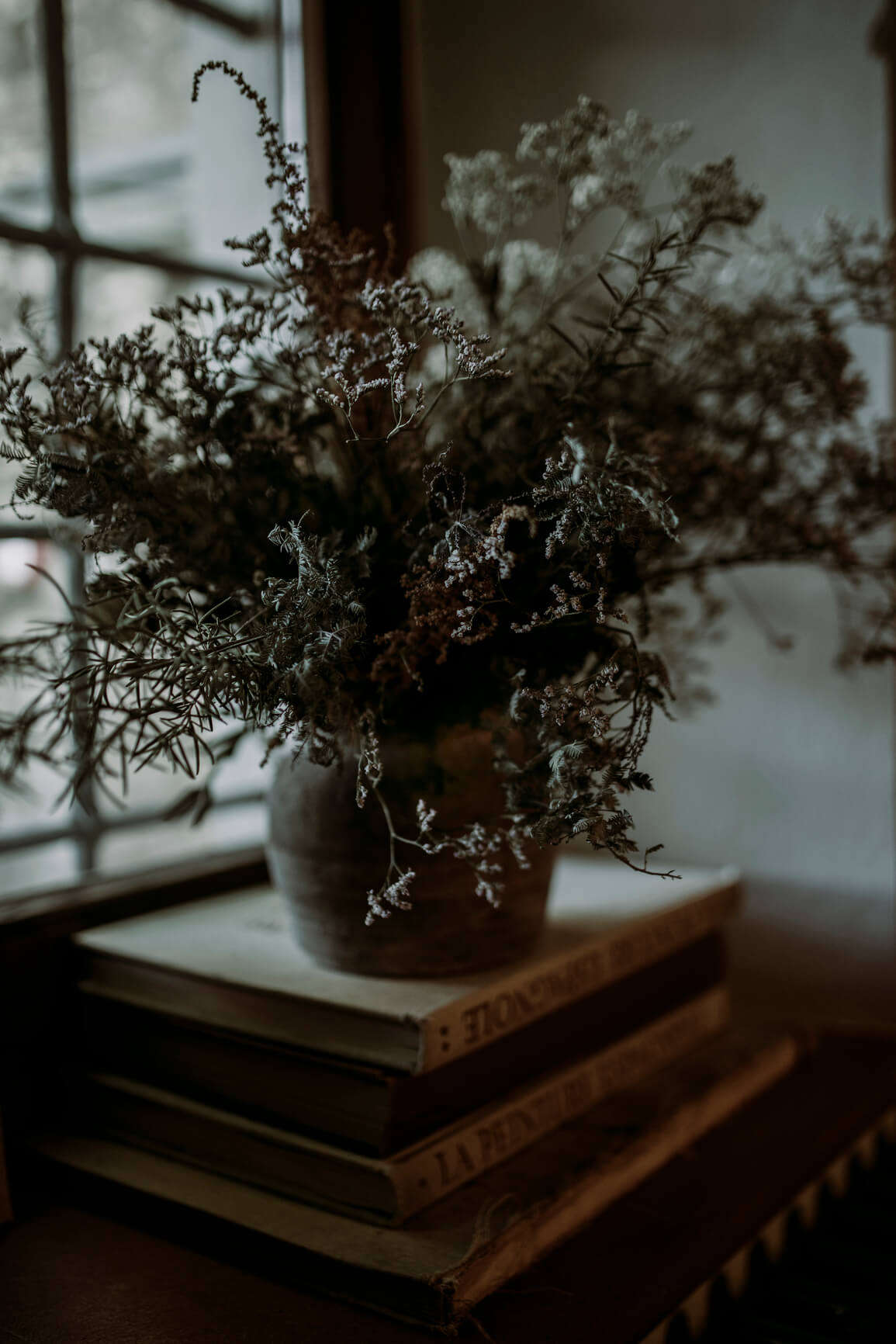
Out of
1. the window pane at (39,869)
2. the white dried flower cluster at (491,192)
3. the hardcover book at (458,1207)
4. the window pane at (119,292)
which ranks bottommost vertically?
the hardcover book at (458,1207)

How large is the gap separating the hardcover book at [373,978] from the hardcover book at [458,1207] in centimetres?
8

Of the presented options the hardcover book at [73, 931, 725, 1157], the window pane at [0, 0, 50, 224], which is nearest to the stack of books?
the hardcover book at [73, 931, 725, 1157]

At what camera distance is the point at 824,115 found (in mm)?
988

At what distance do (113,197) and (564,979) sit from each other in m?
0.82

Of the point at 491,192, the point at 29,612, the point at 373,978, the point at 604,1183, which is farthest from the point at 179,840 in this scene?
the point at 491,192

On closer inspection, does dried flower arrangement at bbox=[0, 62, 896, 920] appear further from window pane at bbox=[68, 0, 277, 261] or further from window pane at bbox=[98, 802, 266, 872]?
window pane at bbox=[68, 0, 277, 261]

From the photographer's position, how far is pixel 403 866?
62 cm

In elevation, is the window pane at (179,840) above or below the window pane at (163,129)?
below

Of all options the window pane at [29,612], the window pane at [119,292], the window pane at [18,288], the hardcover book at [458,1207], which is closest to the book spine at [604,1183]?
the hardcover book at [458,1207]

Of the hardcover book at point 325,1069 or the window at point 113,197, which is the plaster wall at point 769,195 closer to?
the window at point 113,197

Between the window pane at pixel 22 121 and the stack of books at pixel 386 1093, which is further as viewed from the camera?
the window pane at pixel 22 121

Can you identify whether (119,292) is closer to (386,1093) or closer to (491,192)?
(491,192)

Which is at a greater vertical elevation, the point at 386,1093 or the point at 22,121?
the point at 22,121

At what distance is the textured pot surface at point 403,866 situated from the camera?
622mm
